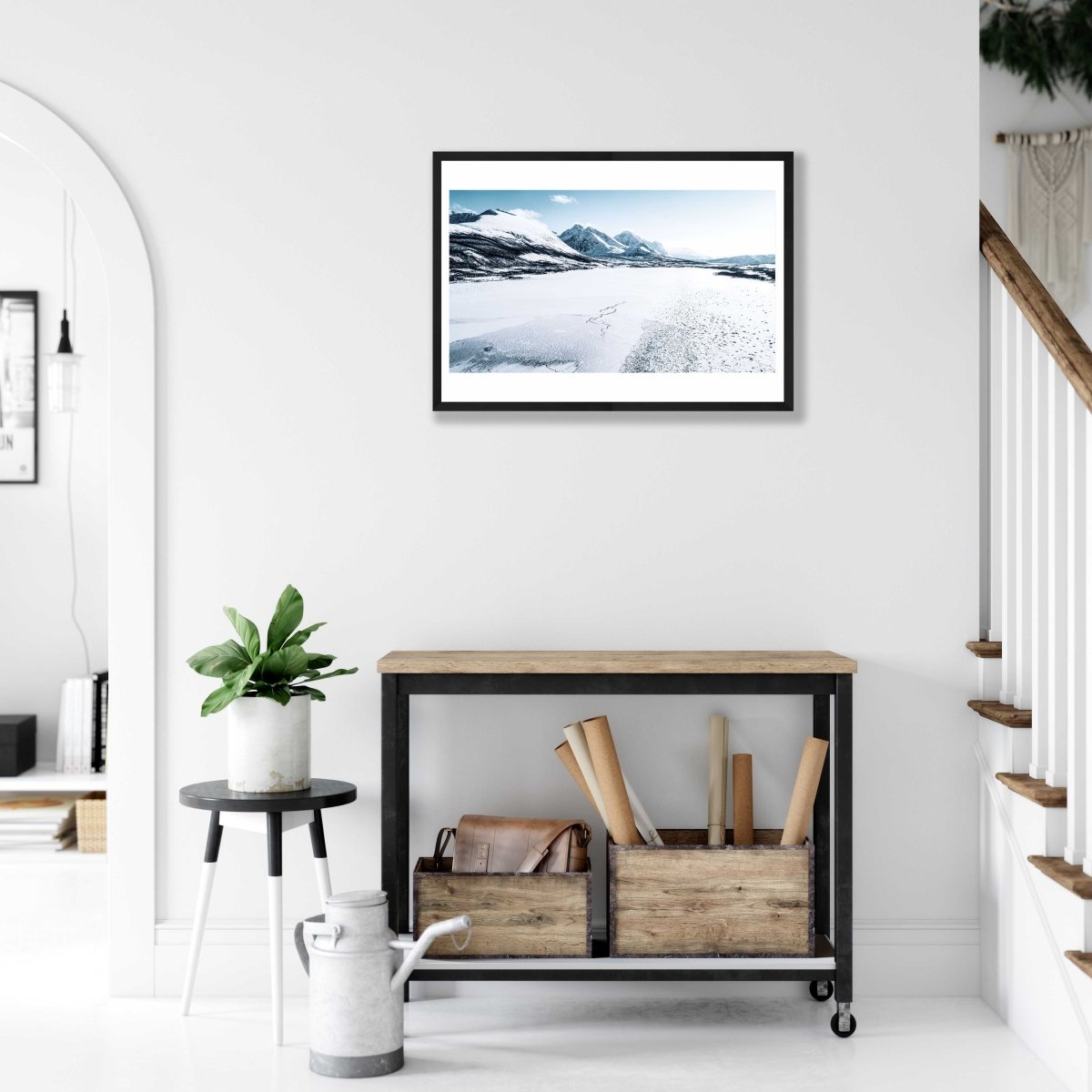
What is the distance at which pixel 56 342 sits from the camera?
434cm

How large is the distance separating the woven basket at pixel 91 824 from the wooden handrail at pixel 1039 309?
315cm

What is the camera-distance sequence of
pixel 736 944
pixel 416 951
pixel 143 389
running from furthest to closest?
pixel 143 389, pixel 736 944, pixel 416 951

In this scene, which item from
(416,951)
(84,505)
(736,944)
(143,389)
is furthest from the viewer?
(84,505)

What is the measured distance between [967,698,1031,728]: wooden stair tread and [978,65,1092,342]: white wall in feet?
6.51

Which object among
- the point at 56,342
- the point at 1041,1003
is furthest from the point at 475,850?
the point at 56,342

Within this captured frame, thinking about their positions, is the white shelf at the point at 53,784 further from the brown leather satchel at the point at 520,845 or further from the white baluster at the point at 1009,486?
the white baluster at the point at 1009,486

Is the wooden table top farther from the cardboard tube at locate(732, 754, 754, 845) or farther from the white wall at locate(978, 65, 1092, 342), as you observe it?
the white wall at locate(978, 65, 1092, 342)

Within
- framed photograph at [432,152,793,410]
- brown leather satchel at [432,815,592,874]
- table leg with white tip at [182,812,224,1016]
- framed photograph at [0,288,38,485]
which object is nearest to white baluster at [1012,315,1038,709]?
framed photograph at [432,152,793,410]

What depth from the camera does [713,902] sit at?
2.39 metres

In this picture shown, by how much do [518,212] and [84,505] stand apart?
2375 mm

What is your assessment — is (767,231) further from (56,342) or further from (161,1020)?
(56,342)

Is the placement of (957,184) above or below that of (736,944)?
above

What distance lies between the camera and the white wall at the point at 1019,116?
13.2 feet

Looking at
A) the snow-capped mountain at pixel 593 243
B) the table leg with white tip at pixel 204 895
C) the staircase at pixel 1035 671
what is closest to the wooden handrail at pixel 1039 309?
the staircase at pixel 1035 671
